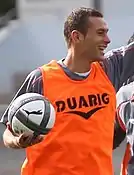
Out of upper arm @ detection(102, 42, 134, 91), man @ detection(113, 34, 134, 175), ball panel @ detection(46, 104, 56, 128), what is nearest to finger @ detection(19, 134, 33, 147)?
ball panel @ detection(46, 104, 56, 128)

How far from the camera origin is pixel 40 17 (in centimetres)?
1391

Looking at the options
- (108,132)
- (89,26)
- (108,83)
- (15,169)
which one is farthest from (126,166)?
(15,169)

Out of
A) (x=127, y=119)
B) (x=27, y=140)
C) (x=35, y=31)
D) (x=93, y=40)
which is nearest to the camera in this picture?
(x=27, y=140)

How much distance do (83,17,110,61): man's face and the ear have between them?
3 centimetres

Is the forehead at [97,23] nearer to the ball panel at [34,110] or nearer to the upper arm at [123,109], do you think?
the upper arm at [123,109]

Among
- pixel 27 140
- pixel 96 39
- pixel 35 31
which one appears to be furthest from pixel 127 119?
pixel 35 31

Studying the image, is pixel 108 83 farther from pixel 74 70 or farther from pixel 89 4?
pixel 89 4

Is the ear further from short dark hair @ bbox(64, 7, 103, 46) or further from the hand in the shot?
the hand

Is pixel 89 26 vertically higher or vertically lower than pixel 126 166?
higher

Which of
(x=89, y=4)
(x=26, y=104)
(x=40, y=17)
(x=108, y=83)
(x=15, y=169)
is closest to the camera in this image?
(x=26, y=104)

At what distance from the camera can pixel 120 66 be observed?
14.4ft

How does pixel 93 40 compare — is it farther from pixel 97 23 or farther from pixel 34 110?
pixel 34 110

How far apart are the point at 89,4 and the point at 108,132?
8.43 m

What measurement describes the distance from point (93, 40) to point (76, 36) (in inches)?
4.1
